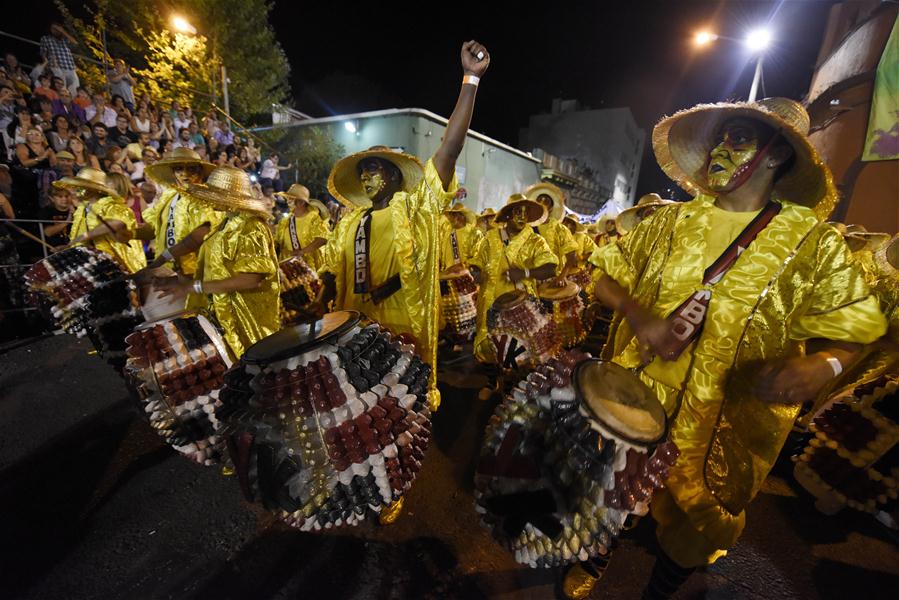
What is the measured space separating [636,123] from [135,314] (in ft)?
193

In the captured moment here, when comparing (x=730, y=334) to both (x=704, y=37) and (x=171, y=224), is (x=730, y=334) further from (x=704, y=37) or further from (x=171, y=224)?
(x=704, y=37)

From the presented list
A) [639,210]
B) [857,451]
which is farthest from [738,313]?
[639,210]

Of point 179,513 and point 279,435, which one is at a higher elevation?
point 279,435

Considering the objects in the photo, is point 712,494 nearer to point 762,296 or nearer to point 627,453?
point 627,453

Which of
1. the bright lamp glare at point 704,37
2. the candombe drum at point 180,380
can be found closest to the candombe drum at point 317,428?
the candombe drum at point 180,380

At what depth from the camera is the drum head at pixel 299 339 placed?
1726 mm

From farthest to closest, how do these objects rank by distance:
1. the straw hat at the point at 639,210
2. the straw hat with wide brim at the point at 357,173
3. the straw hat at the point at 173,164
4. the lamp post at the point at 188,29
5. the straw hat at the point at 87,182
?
the lamp post at the point at 188,29, the straw hat at the point at 639,210, the straw hat at the point at 87,182, the straw hat at the point at 173,164, the straw hat with wide brim at the point at 357,173

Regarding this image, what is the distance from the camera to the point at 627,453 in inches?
56.7

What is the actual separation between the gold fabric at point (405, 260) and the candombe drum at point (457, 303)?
1.88 metres

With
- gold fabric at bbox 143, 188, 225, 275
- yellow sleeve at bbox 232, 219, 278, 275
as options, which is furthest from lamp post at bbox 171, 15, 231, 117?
yellow sleeve at bbox 232, 219, 278, 275

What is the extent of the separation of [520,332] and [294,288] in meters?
3.13

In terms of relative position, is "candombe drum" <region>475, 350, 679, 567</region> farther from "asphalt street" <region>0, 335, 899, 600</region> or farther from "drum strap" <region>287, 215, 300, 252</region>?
"drum strap" <region>287, 215, 300, 252</region>

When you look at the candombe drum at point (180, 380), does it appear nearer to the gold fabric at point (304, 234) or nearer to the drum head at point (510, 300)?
the drum head at point (510, 300)

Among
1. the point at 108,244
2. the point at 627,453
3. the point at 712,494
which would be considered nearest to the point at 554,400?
the point at 627,453
